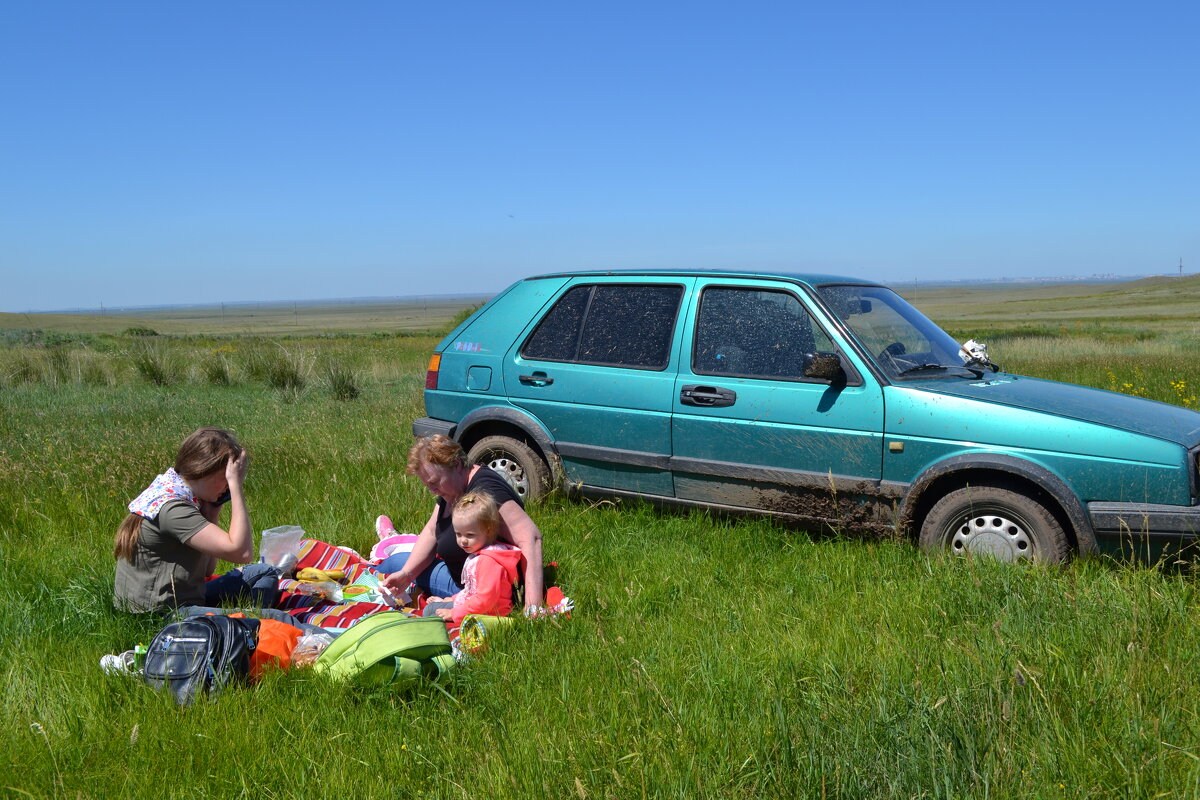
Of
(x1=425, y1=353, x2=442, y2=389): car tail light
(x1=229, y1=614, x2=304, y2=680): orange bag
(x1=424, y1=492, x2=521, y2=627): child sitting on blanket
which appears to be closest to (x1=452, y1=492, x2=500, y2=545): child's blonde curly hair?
(x1=424, y1=492, x2=521, y2=627): child sitting on blanket

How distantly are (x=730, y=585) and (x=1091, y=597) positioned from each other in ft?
5.70

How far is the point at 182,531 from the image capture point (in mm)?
4191

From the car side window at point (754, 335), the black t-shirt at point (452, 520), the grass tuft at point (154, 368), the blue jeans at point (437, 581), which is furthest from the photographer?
the grass tuft at point (154, 368)

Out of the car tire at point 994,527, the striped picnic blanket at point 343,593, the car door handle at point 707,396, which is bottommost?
the striped picnic blanket at point 343,593

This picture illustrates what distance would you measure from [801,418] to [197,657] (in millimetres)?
3478

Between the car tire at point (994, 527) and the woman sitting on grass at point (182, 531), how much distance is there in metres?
3.63

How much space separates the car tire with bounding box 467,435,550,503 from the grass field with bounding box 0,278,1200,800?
47cm

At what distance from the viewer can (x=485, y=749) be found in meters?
3.12

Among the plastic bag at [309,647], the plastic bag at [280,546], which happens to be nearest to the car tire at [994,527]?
the plastic bag at [309,647]

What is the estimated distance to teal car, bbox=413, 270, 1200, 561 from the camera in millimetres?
4656

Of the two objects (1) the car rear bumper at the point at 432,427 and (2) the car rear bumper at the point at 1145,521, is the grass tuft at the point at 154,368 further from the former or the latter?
(2) the car rear bumper at the point at 1145,521

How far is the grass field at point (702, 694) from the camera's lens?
9.02 feet

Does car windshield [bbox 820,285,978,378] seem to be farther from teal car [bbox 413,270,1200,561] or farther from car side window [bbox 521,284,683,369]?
car side window [bbox 521,284,683,369]

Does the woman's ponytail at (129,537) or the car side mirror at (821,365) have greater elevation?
the car side mirror at (821,365)
